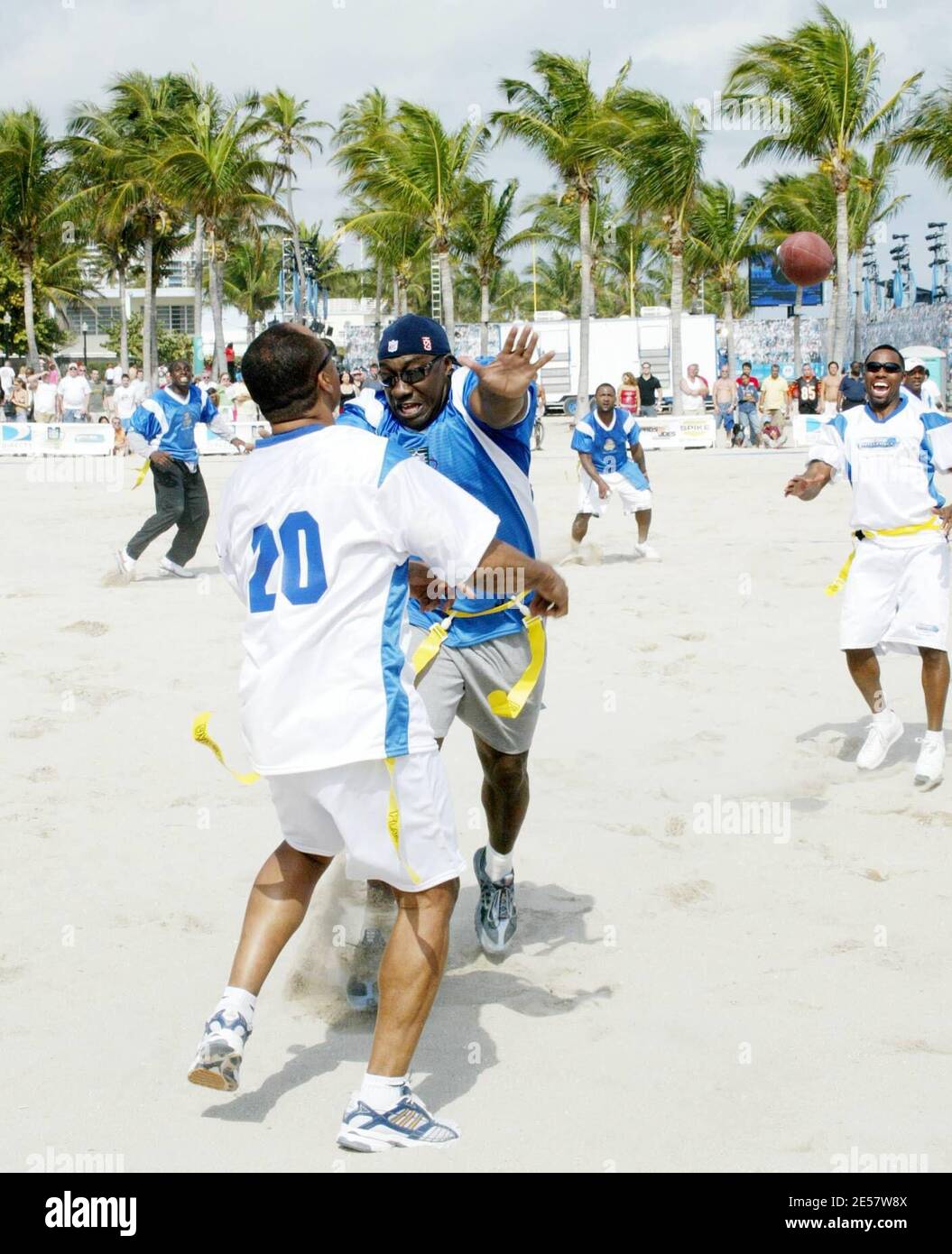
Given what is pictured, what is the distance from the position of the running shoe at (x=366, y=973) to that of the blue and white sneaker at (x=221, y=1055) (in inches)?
31.6

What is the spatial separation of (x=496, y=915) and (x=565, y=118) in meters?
31.9

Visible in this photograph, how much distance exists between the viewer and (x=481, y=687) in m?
4.12

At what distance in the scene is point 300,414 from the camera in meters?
3.16

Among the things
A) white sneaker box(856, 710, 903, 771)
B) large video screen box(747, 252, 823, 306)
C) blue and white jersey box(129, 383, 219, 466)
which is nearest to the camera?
white sneaker box(856, 710, 903, 771)

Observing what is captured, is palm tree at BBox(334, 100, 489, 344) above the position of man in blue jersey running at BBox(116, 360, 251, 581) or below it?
above

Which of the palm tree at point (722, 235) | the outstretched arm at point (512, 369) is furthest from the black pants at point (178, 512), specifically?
the palm tree at point (722, 235)

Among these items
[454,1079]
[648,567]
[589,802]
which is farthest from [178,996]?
[648,567]

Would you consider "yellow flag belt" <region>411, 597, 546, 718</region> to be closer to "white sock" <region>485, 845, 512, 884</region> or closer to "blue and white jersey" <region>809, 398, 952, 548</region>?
"white sock" <region>485, 845, 512, 884</region>

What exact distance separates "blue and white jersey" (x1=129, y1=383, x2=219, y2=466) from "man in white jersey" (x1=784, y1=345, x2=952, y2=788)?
631cm

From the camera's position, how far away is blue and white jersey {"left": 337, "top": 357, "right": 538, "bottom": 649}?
13.3 ft

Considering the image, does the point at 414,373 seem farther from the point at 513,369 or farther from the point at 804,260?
the point at 804,260

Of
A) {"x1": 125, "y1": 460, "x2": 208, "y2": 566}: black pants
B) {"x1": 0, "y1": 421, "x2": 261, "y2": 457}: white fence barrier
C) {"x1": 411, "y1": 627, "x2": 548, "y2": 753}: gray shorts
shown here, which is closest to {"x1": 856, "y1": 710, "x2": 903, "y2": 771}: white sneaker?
{"x1": 411, "y1": 627, "x2": 548, "y2": 753}: gray shorts

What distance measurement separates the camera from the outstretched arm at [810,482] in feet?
19.2

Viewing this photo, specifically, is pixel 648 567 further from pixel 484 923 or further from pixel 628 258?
pixel 628 258
